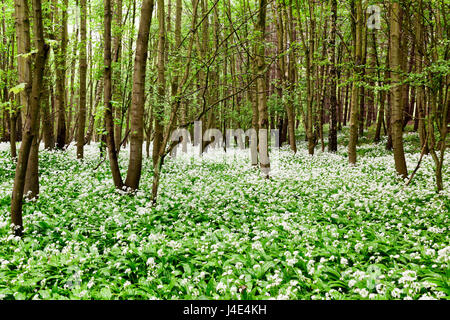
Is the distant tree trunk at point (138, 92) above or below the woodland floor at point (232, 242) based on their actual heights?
above

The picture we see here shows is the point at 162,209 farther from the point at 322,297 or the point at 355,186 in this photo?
the point at 355,186

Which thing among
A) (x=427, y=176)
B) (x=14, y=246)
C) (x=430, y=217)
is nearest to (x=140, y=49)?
(x=14, y=246)

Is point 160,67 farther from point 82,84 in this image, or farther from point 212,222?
point 212,222

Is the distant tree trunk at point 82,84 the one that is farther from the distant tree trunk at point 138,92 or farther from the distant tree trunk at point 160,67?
the distant tree trunk at point 138,92

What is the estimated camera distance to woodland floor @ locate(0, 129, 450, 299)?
4273 mm

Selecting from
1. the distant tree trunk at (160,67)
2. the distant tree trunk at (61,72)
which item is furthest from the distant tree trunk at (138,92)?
the distant tree trunk at (61,72)

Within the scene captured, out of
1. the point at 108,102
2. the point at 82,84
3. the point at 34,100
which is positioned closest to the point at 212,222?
the point at 34,100

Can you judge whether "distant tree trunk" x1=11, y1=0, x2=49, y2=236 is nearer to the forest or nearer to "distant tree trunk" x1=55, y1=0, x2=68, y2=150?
the forest

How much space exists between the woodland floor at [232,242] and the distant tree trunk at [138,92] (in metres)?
0.86

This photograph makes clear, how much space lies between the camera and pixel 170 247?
18.7 feet

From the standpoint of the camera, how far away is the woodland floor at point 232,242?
168 inches

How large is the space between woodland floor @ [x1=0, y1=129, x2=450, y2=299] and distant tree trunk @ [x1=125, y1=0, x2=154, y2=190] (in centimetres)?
86
